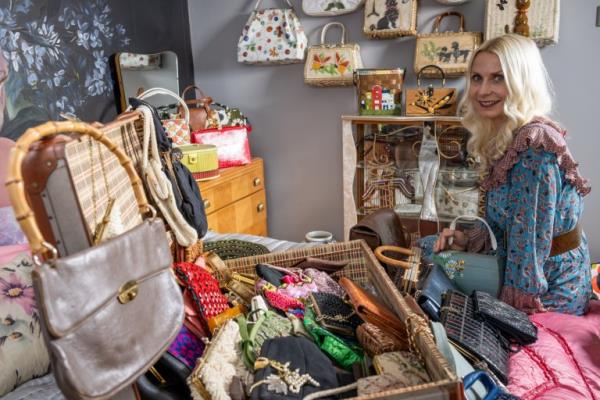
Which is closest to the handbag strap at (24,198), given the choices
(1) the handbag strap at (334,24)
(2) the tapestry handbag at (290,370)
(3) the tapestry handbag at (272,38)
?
(2) the tapestry handbag at (290,370)

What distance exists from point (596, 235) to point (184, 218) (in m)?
2.73

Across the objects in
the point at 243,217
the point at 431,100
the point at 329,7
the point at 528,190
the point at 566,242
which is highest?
the point at 329,7

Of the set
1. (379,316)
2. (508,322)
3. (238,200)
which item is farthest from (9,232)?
(238,200)

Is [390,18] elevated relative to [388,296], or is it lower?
elevated

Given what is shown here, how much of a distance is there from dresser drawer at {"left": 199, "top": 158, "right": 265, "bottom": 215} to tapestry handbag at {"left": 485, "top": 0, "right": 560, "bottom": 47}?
6.27 feet

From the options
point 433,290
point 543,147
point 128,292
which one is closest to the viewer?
point 128,292

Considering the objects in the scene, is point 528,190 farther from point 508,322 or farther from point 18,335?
point 18,335

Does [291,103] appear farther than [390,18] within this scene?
Yes

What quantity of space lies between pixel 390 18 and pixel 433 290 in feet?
7.23

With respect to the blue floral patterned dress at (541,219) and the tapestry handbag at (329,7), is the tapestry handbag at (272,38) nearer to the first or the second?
the tapestry handbag at (329,7)

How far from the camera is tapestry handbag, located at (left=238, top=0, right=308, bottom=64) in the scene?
3465 millimetres

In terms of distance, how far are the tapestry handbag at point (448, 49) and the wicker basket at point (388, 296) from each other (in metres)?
1.71

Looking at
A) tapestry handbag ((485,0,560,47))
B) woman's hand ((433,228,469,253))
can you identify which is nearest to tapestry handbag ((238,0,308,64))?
tapestry handbag ((485,0,560,47))

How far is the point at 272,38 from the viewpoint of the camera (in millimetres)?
3518
